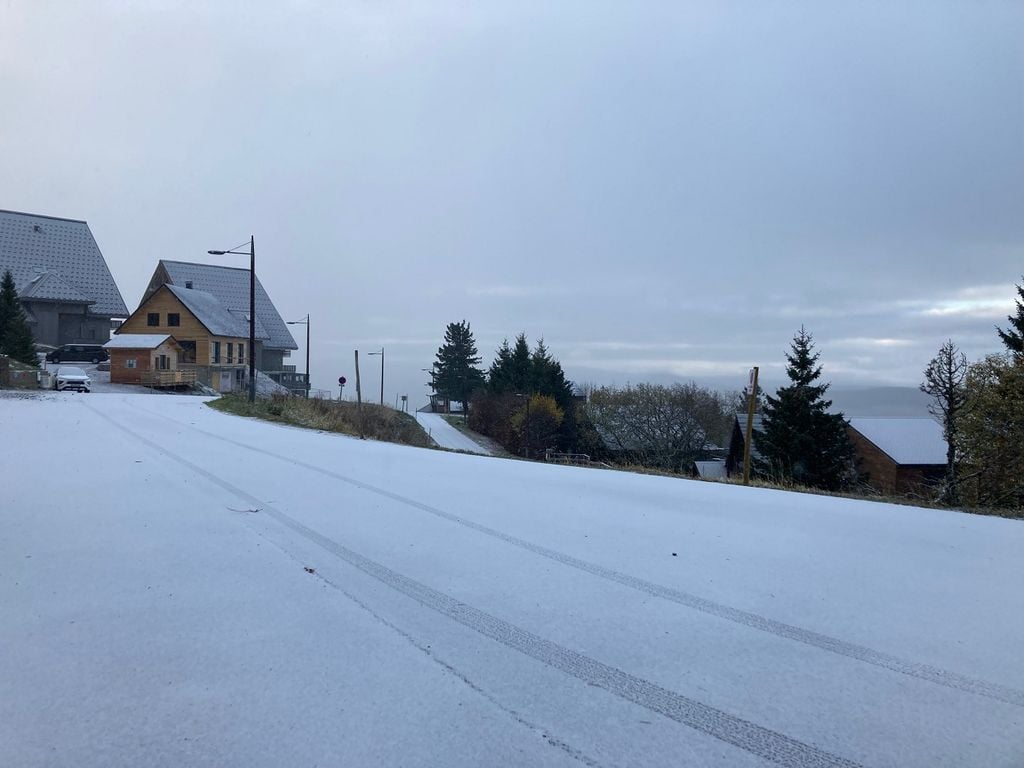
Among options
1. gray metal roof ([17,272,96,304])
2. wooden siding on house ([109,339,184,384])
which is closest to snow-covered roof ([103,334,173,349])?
wooden siding on house ([109,339,184,384])

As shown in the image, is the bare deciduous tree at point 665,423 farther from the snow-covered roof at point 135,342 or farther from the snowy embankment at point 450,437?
the snow-covered roof at point 135,342

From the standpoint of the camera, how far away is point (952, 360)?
2088cm

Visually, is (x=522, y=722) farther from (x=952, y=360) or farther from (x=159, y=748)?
(x=952, y=360)

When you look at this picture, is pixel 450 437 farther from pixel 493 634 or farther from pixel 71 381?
pixel 493 634

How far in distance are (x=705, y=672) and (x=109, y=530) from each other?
15.6 ft

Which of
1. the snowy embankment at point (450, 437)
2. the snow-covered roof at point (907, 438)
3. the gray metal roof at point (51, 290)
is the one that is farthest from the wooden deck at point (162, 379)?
the snow-covered roof at point (907, 438)

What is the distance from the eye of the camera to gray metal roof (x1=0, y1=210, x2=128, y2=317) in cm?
5131

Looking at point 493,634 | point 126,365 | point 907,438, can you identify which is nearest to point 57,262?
point 126,365

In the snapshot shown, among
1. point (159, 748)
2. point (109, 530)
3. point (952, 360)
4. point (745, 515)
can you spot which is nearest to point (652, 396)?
point (952, 360)

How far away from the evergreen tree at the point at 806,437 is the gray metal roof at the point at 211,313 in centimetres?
3386

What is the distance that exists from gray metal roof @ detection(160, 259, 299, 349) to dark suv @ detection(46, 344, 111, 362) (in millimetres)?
10845

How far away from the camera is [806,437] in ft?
108

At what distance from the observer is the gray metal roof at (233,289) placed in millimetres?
58812

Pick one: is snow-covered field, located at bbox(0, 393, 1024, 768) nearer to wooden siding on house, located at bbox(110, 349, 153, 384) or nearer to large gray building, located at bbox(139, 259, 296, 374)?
wooden siding on house, located at bbox(110, 349, 153, 384)
